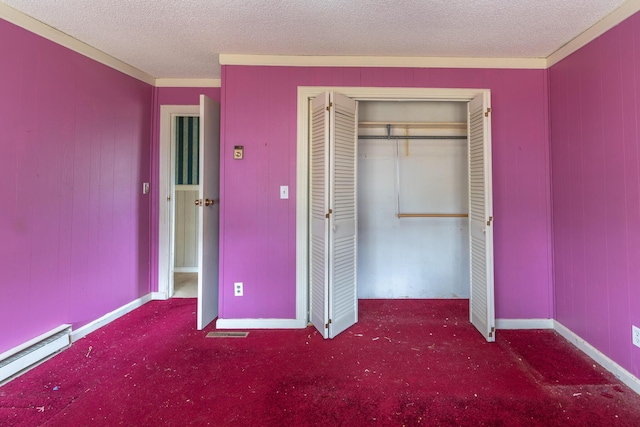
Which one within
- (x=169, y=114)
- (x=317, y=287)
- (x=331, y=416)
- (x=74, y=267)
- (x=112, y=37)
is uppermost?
(x=112, y=37)

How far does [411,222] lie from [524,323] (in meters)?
1.33

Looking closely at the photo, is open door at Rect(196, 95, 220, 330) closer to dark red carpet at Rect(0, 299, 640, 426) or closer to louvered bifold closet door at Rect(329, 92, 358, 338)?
dark red carpet at Rect(0, 299, 640, 426)

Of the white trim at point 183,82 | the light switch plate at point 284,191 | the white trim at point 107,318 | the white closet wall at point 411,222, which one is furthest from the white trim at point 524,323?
the white trim at point 183,82

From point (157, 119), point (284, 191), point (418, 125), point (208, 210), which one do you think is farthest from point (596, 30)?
point (157, 119)

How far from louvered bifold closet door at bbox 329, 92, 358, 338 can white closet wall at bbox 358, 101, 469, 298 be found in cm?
71

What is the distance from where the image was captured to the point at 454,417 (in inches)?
58.1

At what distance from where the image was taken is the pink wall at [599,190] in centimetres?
177

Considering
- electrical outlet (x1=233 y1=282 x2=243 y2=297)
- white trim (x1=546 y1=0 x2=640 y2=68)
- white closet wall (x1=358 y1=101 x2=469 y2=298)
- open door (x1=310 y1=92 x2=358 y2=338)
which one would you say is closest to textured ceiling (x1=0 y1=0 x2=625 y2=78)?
white trim (x1=546 y1=0 x2=640 y2=68)

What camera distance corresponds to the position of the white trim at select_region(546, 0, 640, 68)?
175 cm

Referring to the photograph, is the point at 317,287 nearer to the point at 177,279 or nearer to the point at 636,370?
the point at 636,370

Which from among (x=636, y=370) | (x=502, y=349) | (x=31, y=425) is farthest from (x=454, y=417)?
(x=31, y=425)

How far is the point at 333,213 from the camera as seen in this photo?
228cm

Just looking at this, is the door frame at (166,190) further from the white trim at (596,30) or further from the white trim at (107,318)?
the white trim at (596,30)

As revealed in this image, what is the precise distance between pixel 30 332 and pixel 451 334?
3.09 m
